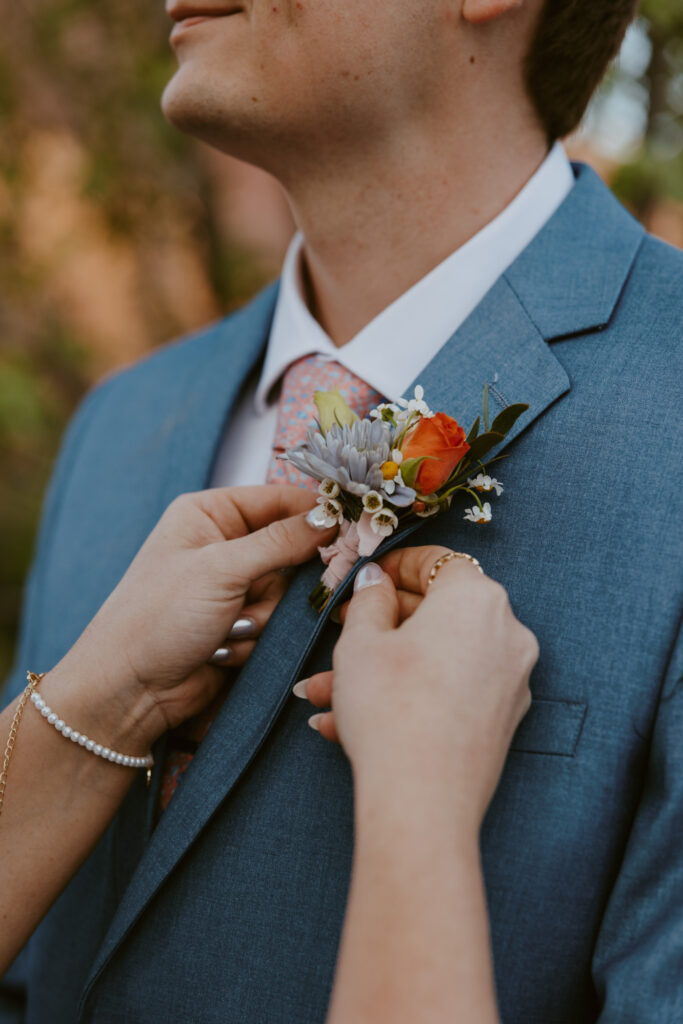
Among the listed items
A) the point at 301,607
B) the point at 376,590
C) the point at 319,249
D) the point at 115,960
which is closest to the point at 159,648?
the point at 301,607

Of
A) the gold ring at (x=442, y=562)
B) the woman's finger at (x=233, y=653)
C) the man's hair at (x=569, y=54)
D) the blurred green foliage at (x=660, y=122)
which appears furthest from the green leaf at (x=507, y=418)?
the blurred green foliage at (x=660, y=122)

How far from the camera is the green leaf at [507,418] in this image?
121 centimetres

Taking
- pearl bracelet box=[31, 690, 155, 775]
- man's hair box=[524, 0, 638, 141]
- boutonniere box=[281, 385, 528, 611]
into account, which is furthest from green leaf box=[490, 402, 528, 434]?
man's hair box=[524, 0, 638, 141]

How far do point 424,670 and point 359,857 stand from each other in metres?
0.22

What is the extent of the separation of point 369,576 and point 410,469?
180 millimetres

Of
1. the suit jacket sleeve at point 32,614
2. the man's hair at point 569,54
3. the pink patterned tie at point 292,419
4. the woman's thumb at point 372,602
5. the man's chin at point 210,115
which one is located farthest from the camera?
the suit jacket sleeve at point 32,614

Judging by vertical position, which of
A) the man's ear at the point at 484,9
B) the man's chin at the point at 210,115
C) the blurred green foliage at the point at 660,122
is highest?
the man's chin at the point at 210,115

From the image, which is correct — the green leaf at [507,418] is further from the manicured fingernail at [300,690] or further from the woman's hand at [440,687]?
the manicured fingernail at [300,690]

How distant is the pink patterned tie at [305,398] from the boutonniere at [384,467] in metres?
0.32

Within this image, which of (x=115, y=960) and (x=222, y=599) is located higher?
(x=222, y=599)

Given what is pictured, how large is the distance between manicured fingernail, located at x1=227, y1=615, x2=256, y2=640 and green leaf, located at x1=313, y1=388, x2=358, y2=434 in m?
0.36

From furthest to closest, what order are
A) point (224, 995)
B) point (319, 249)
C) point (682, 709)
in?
point (319, 249), point (224, 995), point (682, 709)

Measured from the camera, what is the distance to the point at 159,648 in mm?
1309

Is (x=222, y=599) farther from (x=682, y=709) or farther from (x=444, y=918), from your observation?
(x=682, y=709)
